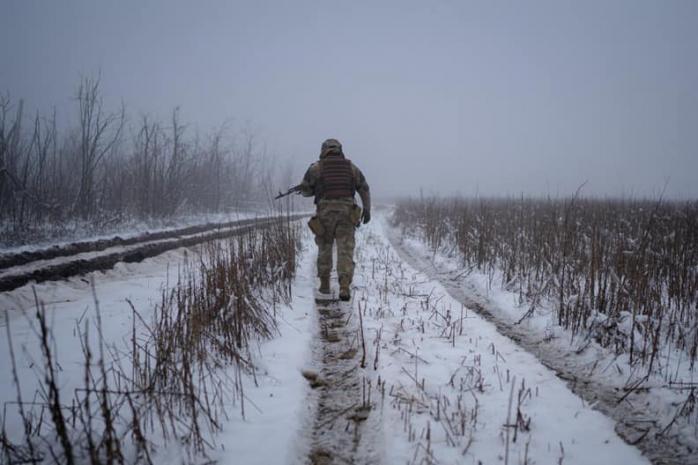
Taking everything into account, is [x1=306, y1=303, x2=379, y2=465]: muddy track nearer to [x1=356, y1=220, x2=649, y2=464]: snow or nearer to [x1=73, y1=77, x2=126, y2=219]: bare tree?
[x1=356, y1=220, x2=649, y2=464]: snow

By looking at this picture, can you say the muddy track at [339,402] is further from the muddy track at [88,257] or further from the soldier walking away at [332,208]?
the muddy track at [88,257]

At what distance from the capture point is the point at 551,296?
160 inches

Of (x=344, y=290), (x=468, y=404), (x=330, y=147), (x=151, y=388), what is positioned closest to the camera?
(x=151, y=388)

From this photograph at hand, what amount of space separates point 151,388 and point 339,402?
1122 millimetres

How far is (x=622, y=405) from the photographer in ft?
A: 6.97

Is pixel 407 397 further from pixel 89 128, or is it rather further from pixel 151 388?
pixel 89 128

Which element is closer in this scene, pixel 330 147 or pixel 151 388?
pixel 151 388

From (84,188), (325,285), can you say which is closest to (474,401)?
(325,285)

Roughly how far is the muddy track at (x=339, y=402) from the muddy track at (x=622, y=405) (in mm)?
1502

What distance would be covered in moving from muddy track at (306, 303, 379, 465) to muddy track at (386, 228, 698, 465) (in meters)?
1.50

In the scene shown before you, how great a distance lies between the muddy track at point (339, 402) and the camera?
68.1 inches

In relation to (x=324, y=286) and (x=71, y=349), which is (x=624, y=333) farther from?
(x=71, y=349)

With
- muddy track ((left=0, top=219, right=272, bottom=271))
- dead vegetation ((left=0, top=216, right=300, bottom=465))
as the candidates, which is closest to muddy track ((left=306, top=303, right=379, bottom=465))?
dead vegetation ((left=0, top=216, right=300, bottom=465))

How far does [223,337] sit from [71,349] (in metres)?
1.55
